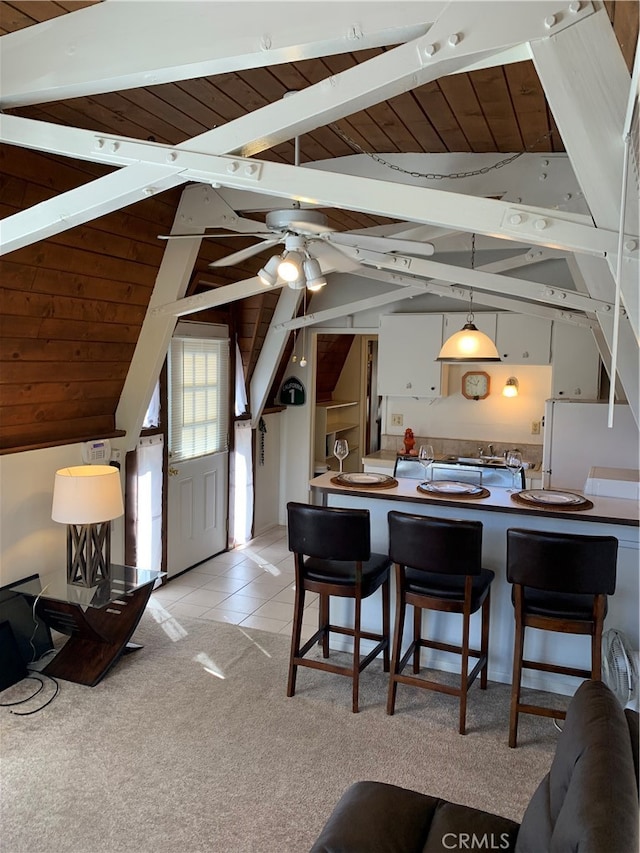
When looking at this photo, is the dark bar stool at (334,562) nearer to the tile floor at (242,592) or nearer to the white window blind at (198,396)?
the tile floor at (242,592)

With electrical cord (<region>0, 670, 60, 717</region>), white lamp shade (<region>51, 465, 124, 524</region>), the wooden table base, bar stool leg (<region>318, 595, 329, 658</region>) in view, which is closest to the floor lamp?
white lamp shade (<region>51, 465, 124, 524</region>)

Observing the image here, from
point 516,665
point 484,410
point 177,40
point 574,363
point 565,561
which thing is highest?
point 177,40

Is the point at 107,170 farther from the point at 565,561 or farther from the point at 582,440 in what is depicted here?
the point at 582,440

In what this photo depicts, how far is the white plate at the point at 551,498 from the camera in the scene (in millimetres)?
3480

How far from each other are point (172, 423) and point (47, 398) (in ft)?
5.03

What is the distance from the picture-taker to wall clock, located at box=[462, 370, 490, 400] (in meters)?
6.25

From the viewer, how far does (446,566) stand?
3143 mm

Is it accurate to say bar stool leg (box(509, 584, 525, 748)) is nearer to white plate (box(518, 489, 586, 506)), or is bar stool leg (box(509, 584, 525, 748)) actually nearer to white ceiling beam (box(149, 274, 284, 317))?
white plate (box(518, 489, 586, 506))

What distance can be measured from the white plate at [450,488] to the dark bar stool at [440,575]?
0.47 meters

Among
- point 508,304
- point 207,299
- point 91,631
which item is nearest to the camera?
point 91,631

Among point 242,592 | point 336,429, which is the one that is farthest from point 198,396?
point 336,429

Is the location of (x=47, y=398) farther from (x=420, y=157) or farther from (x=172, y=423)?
(x=420, y=157)

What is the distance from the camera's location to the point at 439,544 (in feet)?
10.3

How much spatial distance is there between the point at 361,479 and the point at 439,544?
92 centimetres
